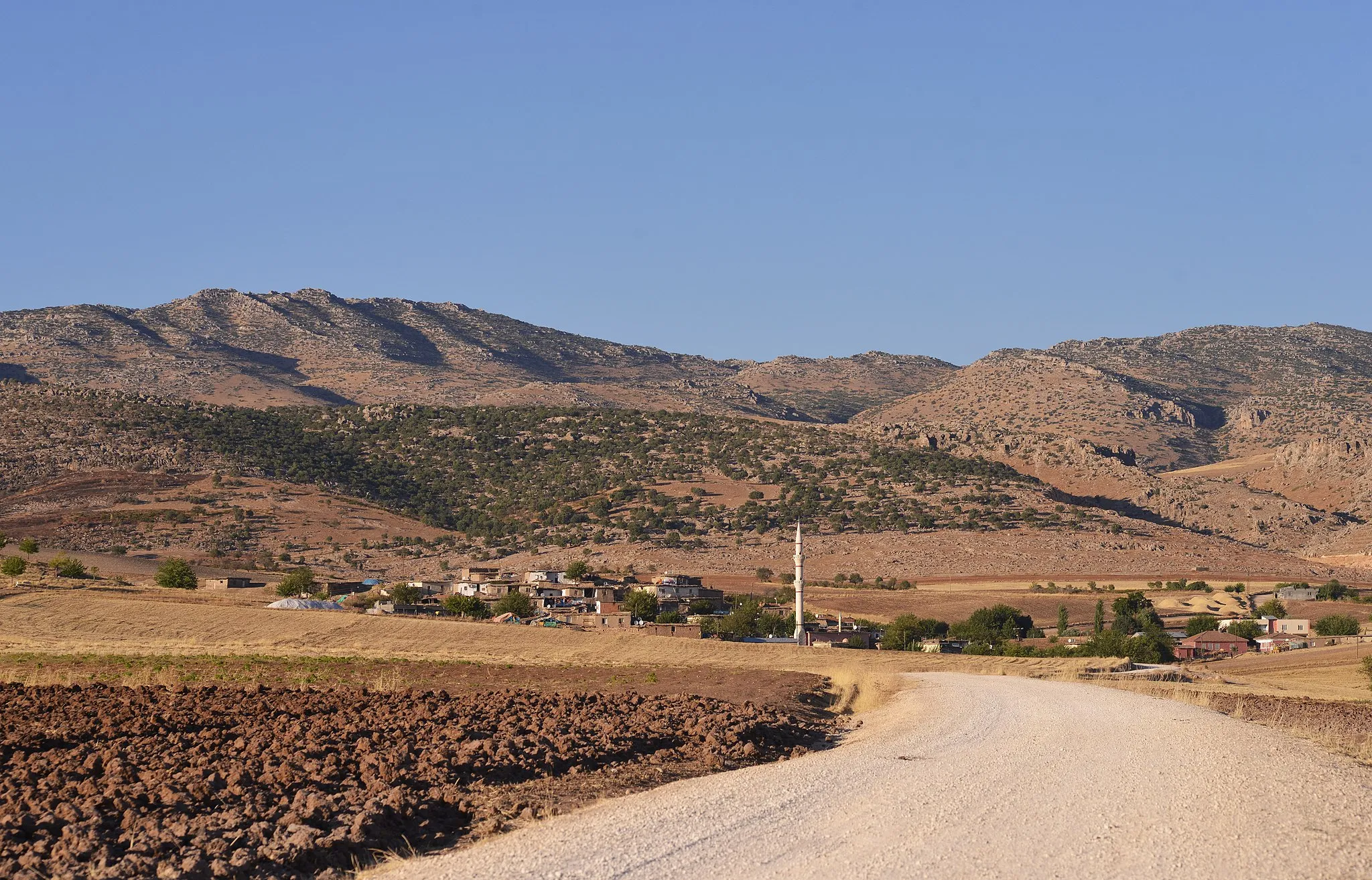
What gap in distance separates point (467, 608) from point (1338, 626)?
174 feet

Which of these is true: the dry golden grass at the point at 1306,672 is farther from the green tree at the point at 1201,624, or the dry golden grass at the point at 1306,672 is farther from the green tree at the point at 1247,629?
the green tree at the point at 1201,624

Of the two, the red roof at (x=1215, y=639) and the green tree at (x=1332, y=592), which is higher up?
the green tree at (x=1332, y=592)

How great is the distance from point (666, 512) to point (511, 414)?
48.4 m

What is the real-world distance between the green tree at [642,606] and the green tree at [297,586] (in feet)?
69.8

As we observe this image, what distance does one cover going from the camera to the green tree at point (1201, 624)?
80.8 metres

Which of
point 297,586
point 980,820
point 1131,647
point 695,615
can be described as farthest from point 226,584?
point 980,820

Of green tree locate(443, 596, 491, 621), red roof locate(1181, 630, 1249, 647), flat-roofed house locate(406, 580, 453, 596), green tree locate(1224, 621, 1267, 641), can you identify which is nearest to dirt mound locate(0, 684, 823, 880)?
green tree locate(443, 596, 491, 621)

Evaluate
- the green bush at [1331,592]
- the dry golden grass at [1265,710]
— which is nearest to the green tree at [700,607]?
the dry golden grass at [1265,710]

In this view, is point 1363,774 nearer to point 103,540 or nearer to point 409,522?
point 103,540

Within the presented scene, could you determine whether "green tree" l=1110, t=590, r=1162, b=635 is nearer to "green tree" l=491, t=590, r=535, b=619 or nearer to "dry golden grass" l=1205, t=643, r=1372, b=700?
"dry golden grass" l=1205, t=643, r=1372, b=700

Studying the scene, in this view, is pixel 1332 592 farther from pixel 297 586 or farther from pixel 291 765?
pixel 291 765

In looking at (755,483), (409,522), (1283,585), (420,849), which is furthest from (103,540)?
(420,849)

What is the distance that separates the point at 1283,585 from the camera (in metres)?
Answer: 102

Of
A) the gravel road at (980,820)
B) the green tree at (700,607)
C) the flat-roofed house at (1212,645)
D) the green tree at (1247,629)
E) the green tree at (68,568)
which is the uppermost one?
the green tree at (68,568)
